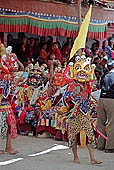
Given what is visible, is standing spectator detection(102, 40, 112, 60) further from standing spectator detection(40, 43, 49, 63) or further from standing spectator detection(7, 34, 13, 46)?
standing spectator detection(7, 34, 13, 46)

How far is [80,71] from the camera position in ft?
24.0

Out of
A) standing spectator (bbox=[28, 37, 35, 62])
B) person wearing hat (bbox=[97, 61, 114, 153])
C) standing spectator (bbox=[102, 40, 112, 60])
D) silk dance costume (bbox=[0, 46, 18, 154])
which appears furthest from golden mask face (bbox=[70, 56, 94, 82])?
standing spectator (bbox=[102, 40, 112, 60])

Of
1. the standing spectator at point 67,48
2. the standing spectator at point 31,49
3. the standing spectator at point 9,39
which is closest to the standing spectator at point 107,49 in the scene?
the standing spectator at point 67,48

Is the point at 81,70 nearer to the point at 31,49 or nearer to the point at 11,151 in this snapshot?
the point at 11,151

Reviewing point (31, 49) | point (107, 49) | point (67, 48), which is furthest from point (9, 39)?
point (107, 49)

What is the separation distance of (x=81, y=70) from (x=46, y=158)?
1648 millimetres

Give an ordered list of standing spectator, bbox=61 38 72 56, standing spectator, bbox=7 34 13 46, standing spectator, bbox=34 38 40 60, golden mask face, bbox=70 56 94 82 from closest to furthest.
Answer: golden mask face, bbox=70 56 94 82 < standing spectator, bbox=7 34 13 46 < standing spectator, bbox=34 38 40 60 < standing spectator, bbox=61 38 72 56

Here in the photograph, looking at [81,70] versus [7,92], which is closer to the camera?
[81,70]

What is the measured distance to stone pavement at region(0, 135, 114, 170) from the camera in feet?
23.7

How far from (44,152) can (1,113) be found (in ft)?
3.62

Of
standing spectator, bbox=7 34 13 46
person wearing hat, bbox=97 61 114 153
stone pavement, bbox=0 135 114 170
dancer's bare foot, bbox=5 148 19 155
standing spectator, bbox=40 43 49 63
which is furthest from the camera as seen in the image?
standing spectator, bbox=7 34 13 46

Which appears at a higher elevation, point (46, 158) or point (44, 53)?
point (44, 53)

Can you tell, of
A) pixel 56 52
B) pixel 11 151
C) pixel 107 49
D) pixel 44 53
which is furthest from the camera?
pixel 107 49

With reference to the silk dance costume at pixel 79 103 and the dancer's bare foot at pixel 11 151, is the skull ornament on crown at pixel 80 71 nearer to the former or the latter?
the silk dance costume at pixel 79 103
